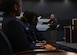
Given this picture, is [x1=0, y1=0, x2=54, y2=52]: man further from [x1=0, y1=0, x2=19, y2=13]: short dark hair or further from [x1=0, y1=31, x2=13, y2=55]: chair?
[x1=0, y1=31, x2=13, y2=55]: chair

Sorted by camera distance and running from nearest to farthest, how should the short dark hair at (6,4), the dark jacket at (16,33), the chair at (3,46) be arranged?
the chair at (3,46)
the dark jacket at (16,33)
the short dark hair at (6,4)

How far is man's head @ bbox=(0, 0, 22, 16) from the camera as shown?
5.48 ft

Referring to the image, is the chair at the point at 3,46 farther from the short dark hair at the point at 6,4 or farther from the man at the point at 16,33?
the short dark hair at the point at 6,4

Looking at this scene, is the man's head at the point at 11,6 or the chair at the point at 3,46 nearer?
the chair at the point at 3,46

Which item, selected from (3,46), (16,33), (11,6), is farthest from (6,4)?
(3,46)

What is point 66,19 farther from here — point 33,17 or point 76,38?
point 33,17

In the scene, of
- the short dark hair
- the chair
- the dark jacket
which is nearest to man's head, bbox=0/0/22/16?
the short dark hair

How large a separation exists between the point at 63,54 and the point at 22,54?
0.26 metres

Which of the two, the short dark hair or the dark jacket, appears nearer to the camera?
the dark jacket

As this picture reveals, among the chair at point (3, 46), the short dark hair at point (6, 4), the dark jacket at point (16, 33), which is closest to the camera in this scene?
the chair at point (3, 46)

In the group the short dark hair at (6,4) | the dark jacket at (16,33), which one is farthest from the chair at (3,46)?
the short dark hair at (6,4)

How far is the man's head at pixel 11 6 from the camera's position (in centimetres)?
167

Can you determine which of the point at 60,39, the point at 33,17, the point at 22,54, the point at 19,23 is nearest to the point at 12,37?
the point at 19,23

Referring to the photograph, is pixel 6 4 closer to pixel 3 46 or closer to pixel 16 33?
pixel 16 33
